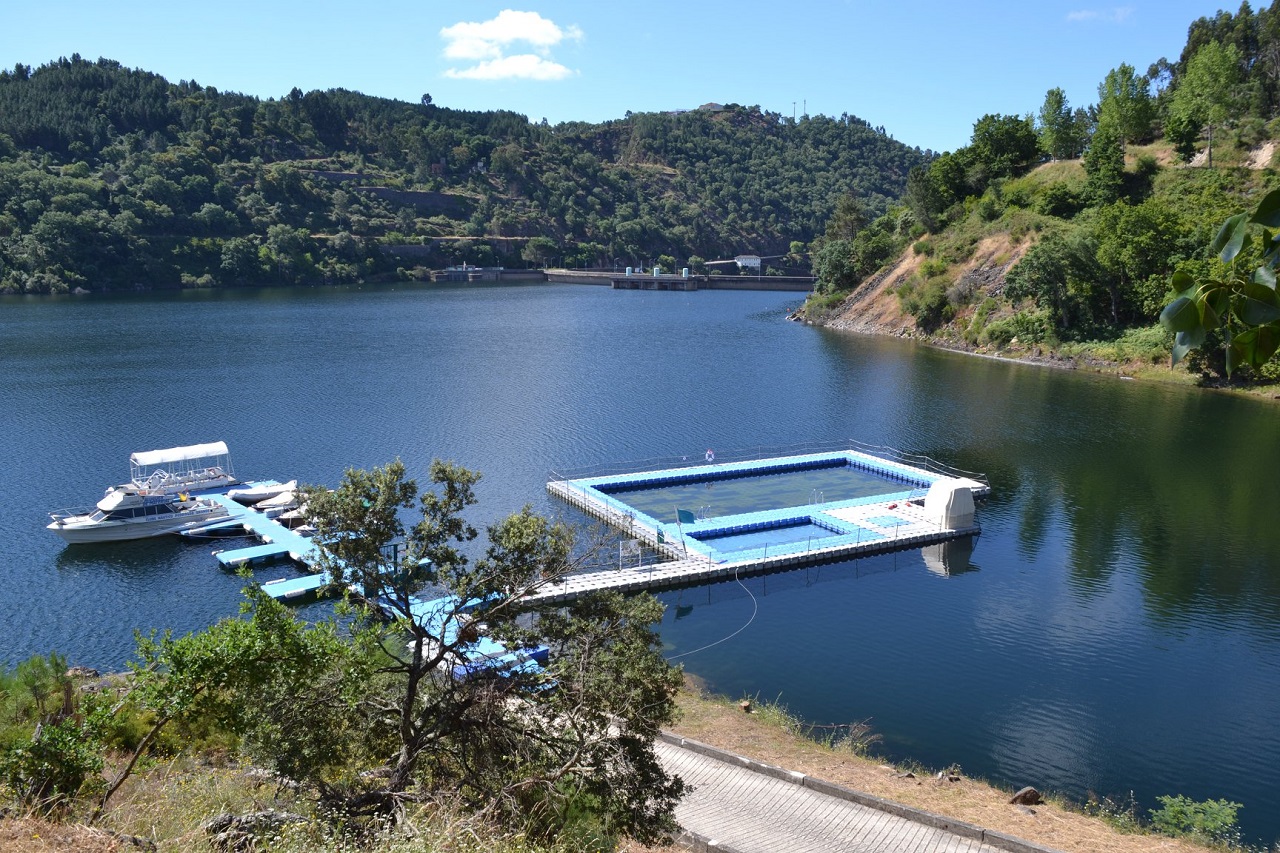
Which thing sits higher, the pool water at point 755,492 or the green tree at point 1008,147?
the green tree at point 1008,147

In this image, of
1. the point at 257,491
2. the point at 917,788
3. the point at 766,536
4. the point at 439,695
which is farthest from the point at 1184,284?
the point at 257,491

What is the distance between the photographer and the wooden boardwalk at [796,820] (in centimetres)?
1645

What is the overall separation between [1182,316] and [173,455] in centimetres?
4420

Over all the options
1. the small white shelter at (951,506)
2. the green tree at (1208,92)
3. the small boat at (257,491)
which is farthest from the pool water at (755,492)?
the green tree at (1208,92)

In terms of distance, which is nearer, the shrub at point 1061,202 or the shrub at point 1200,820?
the shrub at point 1200,820

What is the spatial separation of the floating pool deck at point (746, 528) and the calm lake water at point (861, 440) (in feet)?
3.19

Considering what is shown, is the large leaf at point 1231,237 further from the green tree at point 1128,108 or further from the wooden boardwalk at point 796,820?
the green tree at point 1128,108

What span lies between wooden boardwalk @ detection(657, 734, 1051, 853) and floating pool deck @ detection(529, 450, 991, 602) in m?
11.8

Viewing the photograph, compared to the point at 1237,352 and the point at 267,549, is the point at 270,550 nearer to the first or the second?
the point at 267,549

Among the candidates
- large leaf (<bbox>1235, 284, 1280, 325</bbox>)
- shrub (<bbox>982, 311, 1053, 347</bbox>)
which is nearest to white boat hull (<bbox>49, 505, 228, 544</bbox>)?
large leaf (<bbox>1235, 284, 1280, 325</bbox>)

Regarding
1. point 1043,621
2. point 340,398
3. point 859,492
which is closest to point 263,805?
point 1043,621

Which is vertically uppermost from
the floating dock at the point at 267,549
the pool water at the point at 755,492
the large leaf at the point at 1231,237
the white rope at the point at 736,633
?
the large leaf at the point at 1231,237

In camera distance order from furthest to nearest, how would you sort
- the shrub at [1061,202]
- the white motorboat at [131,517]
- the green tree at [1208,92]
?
the shrub at [1061,202] → the green tree at [1208,92] → the white motorboat at [131,517]

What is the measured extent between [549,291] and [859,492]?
113882 millimetres
